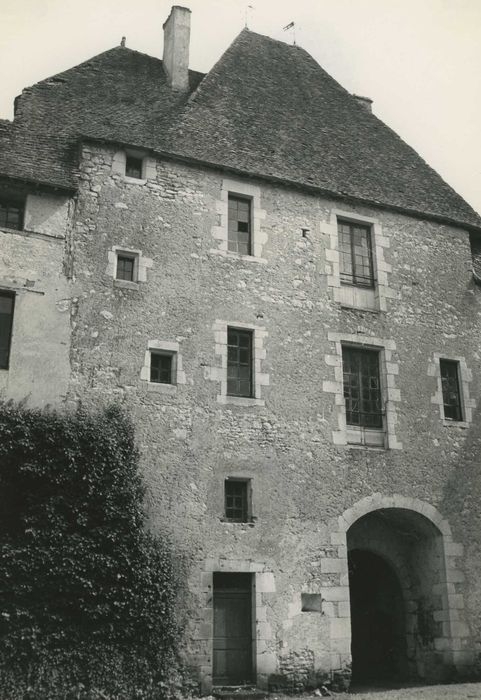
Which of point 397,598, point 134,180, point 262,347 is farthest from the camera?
point 397,598

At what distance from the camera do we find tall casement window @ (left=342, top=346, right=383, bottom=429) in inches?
579

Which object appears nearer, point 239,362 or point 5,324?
point 5,324

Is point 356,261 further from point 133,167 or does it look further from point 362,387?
point 133,167

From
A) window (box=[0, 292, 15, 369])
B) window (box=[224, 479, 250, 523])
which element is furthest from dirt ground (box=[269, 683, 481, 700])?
window (box=[0, 292, 15, 369])

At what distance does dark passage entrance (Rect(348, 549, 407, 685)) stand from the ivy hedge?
483 centimetres

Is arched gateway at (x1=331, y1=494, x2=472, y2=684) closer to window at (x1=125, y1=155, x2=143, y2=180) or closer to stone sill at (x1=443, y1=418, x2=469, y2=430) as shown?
stone sill at (x1=443, y1=418, x2=469, y2=430)

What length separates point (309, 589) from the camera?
13047 mm

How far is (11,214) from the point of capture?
13.4m

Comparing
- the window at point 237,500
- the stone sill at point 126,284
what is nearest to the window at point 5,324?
the stone sill at point 126,284

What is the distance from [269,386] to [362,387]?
6.68ft

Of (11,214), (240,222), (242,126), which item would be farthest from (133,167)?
(242,126)

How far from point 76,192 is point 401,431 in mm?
7273

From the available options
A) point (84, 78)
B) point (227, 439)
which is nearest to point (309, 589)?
point (227, 439)

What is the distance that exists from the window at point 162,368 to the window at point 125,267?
4.61 ft
